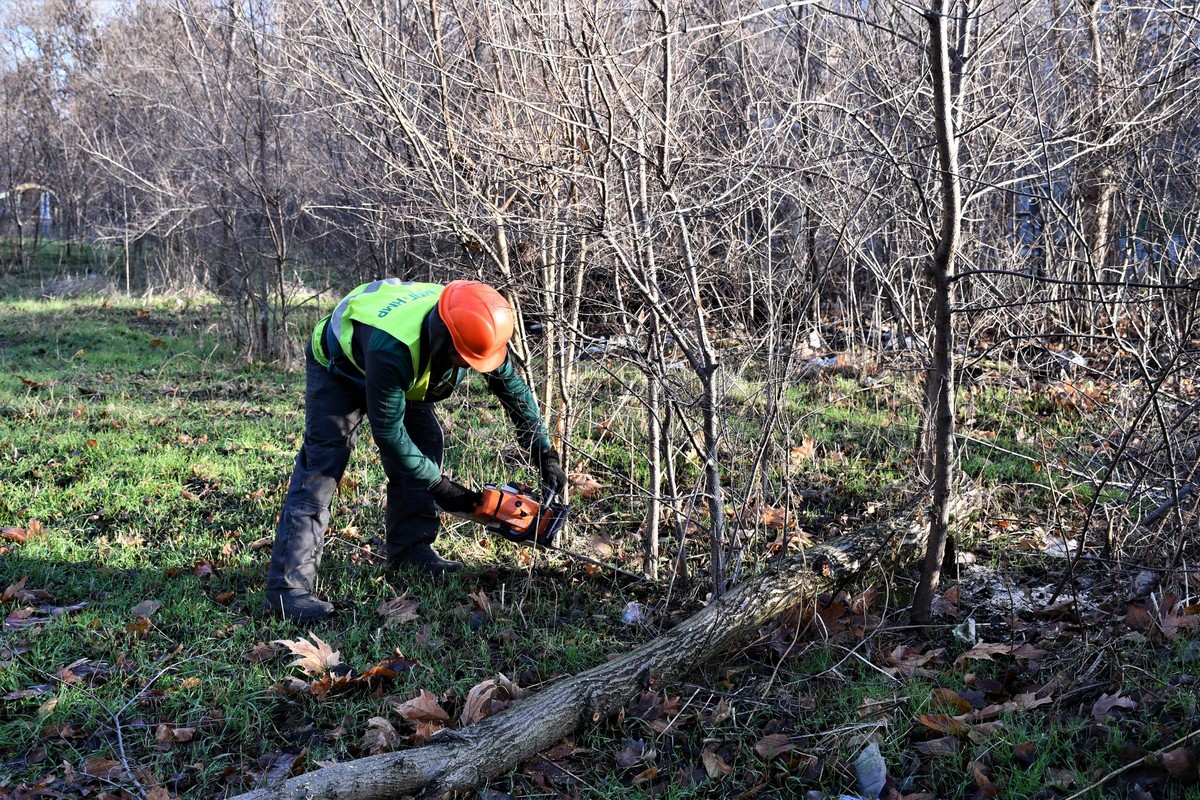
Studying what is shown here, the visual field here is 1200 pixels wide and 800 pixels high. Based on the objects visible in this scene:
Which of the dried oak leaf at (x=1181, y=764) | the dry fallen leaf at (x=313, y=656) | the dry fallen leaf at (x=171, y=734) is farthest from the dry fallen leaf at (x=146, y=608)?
the dried oak leaf at (x=1181, y=764)

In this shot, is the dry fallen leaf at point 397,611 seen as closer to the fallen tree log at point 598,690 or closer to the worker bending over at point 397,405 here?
the worker bending over at point 397,405

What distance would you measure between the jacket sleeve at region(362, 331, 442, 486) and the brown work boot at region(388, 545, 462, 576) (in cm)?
73

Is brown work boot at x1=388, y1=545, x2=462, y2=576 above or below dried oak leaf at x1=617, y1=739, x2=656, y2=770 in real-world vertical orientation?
above

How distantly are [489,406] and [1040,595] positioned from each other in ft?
16.0

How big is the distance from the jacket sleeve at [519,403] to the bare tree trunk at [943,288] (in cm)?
193

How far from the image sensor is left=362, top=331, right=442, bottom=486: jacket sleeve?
3.98m

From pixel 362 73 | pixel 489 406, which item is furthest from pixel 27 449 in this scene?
pixel 362 73

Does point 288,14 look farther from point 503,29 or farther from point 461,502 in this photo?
point 461,502

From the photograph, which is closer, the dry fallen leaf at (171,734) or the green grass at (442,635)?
the green grass at (442,635)

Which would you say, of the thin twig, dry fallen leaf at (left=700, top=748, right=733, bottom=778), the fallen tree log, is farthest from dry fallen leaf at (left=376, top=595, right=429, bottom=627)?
the thin twig

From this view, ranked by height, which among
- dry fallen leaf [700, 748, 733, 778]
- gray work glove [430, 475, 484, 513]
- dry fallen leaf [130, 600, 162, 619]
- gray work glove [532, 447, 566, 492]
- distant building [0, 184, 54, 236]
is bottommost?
dry fallen leaf [700, 748, 733, 778]

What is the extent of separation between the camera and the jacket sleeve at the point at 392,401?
13.1ft

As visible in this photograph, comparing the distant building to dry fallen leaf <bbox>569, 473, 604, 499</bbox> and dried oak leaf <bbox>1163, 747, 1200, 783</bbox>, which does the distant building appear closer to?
dry fallen leaf <bbox>569, 473, 604, 499</bbox>

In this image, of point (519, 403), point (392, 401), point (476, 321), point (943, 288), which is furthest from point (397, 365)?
point (943, 288)
